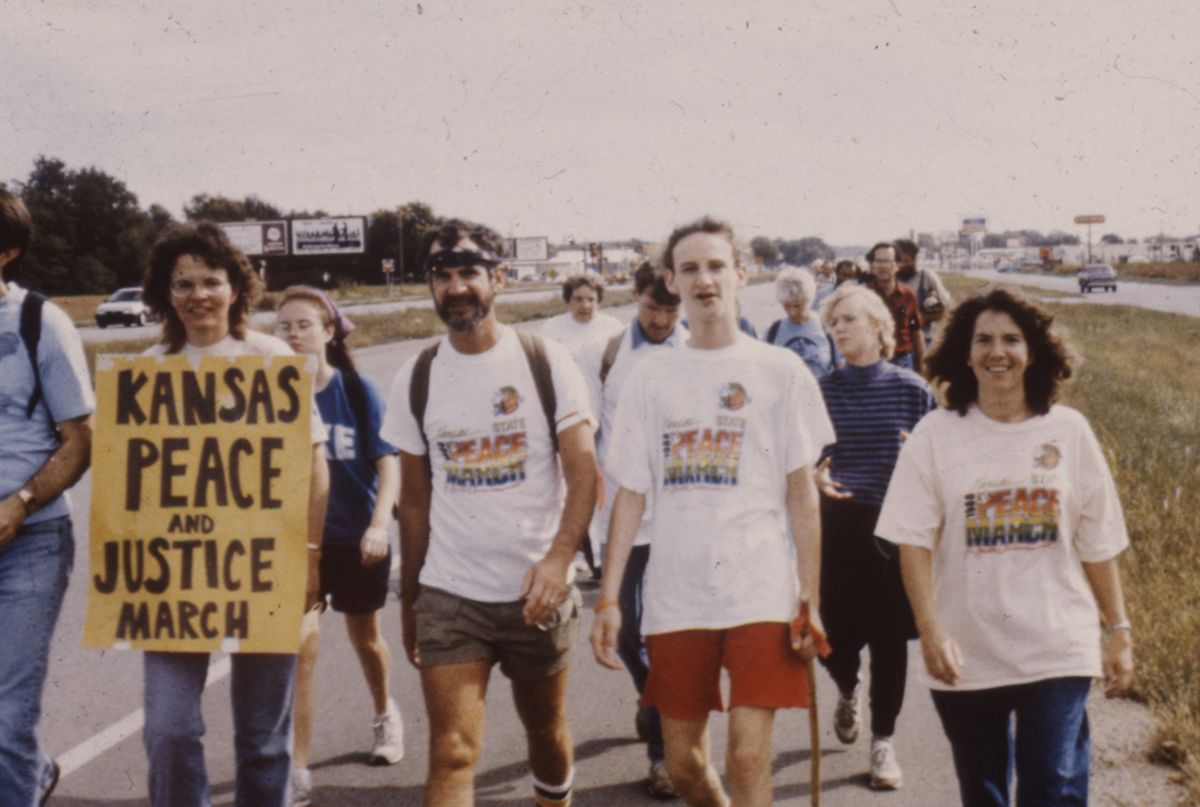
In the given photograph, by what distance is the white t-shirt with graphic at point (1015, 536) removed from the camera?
335cm

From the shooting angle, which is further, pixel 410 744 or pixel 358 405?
pixel 410 744

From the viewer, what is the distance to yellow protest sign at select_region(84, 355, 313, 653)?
12.0ft

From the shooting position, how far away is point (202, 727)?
353 cm

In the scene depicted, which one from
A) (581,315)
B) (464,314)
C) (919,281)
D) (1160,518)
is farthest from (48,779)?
(919,281)

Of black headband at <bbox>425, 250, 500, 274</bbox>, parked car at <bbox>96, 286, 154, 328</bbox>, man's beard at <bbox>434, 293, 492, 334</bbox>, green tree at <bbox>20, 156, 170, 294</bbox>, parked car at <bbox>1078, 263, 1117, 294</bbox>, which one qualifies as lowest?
man's beard at <bbox>434, 293, 492, 334</bbox>

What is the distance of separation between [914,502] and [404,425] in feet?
5.16

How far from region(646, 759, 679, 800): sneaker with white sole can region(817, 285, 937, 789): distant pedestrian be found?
2.60 feet

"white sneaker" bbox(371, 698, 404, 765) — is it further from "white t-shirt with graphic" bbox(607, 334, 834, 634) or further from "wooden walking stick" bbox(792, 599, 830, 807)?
"wooden walking stick" bbox(792, 599, 830, 807)

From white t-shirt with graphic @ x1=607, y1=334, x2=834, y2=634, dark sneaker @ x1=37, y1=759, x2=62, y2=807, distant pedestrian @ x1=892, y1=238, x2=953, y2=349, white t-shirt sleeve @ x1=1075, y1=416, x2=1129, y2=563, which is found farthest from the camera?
distant pedestrian @ x1=892, y1=238, x2=953, y2=349

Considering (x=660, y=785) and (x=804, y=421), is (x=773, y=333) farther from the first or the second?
(x=804, y=421)

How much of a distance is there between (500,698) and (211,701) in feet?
4.45

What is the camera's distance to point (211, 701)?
5828 millimetres

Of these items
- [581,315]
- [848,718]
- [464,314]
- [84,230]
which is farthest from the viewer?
[84,230]

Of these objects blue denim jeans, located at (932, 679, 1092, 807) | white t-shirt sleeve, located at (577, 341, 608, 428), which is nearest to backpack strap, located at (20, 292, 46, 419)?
white t-shirt sleeve, located at (577, 341, 608, 428)
